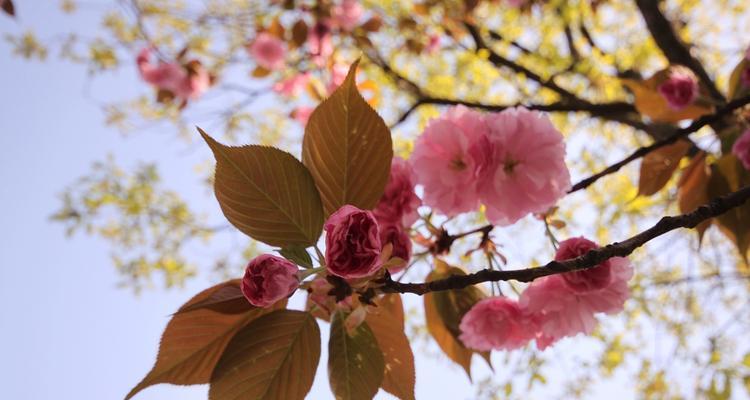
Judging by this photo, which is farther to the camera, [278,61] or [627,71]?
[278,61]

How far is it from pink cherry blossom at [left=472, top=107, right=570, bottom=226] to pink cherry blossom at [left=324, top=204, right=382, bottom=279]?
0.25 metres

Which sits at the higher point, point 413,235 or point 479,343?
point 413,235

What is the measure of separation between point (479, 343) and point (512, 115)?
0.95 ft

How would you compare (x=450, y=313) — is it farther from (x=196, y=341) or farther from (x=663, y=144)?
(x=663, y=144)

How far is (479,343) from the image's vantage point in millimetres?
634

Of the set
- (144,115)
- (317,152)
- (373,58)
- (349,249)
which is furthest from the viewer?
(144,115)

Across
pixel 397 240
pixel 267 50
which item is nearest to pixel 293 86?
pixel 267 50

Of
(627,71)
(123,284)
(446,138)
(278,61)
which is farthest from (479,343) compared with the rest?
(123,284)

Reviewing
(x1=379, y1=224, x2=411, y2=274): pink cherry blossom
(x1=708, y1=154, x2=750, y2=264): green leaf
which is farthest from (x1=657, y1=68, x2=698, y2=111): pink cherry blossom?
(x1=379, y1=224, x2=411, y2=274): pink cherry blossom

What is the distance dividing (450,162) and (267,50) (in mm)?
1900

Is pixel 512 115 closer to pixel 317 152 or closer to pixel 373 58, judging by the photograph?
pixel 317 152

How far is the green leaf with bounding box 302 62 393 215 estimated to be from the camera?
491mm

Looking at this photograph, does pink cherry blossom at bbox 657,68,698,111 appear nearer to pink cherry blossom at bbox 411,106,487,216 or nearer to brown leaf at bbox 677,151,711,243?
brown leaf at bbox 677,151,711,243

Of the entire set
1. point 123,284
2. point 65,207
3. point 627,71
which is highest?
point 627,71
